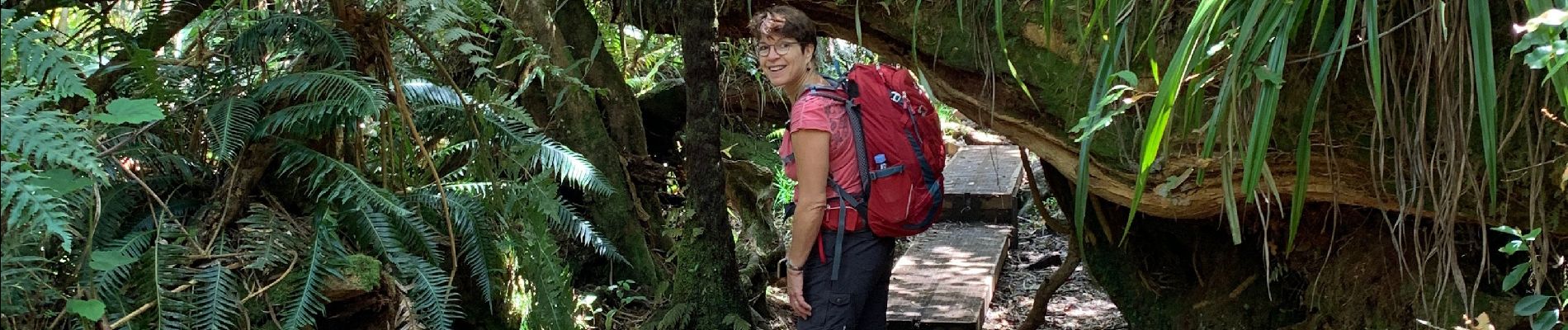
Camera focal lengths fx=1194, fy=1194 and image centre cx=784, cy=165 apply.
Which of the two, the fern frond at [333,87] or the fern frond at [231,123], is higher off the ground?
the fern frond at [333,87]

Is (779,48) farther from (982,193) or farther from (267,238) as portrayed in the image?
(982,193)

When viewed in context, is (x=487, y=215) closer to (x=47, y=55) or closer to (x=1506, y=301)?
(x=47, y=55)

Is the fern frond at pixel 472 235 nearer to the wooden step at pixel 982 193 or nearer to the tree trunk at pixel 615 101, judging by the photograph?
the tree trunk at pixel 615 101

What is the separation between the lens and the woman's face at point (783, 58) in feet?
10.2

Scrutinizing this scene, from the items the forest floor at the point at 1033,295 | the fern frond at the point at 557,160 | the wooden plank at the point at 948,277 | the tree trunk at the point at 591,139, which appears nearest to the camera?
the fern frond at the point at 557,160

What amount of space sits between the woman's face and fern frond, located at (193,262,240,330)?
137cm

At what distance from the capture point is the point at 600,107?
4.76m

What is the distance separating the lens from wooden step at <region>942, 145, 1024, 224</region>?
6.52 meters

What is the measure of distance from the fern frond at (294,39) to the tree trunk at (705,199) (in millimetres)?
869

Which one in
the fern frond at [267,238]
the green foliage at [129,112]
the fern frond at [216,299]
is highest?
the green foliage at [129,112]

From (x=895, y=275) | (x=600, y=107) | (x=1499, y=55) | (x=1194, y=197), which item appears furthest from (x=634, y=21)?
(x=1499, y=55)

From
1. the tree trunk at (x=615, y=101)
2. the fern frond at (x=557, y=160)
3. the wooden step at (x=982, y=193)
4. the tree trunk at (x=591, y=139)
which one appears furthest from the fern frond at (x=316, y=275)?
the wooden step at (x=982, y=193)

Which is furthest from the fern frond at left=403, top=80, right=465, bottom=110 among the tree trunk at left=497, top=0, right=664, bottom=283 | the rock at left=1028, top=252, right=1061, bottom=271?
the rock at left=1028, top=252, right=1061, bottom=271

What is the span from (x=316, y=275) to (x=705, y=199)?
3.56 feet
